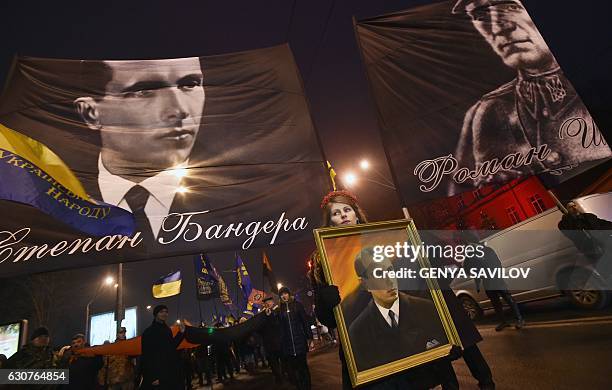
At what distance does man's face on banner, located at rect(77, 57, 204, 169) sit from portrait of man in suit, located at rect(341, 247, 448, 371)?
338cm

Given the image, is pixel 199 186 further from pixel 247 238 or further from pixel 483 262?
pixel 483 262

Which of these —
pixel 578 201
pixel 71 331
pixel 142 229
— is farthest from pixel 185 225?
pixel 71 331

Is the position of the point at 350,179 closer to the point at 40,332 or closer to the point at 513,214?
the point at 40,332

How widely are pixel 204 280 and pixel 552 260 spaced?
639 inches

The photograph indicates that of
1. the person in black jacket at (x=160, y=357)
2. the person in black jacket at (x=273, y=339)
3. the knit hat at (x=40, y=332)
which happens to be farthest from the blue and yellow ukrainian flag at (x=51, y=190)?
the person in black jacket at (x=273, y=339)

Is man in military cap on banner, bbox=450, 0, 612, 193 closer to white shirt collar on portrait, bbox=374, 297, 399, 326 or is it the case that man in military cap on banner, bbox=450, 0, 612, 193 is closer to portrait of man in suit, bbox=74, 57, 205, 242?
white shirt collar on portrait, bbox=374, 297, 399, 326

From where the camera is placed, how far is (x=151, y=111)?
189 inches

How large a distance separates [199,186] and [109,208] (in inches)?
44.6

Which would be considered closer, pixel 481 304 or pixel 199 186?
pixel 199 186

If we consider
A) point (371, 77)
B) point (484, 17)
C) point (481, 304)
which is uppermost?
point (484, 17)

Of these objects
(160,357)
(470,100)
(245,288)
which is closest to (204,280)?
(245,288)

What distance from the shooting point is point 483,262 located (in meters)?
8.18

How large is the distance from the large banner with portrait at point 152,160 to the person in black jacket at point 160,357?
2748mm

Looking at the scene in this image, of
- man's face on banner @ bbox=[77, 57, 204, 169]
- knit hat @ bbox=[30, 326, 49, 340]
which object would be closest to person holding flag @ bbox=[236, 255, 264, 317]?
knit hat @ bbox=[30, 326, 49, 340]
